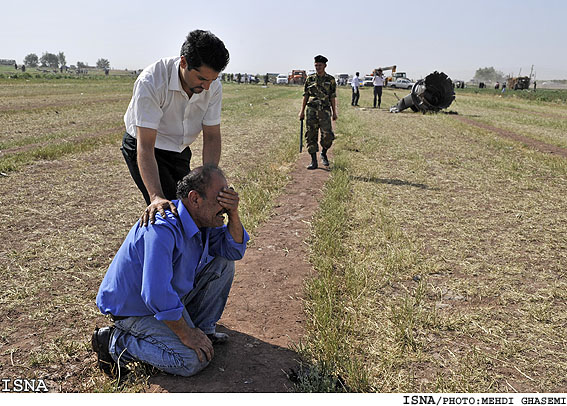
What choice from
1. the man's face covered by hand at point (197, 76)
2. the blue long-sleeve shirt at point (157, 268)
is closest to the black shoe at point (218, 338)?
the blue long-sleeve shirt at point (157, 268)

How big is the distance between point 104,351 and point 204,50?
6.26ft

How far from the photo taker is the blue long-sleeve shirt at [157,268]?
2.46m

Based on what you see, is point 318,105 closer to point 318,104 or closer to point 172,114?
point 318,104

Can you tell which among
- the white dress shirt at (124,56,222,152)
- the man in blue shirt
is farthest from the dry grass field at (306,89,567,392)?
the white dress shirt at (124,56,222,152)

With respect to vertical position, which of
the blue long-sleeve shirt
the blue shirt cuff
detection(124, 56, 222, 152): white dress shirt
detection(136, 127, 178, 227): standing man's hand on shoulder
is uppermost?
detection(124, 56, 222, 152): white dress shirt

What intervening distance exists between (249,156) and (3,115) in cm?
1040

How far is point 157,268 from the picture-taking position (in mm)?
2459

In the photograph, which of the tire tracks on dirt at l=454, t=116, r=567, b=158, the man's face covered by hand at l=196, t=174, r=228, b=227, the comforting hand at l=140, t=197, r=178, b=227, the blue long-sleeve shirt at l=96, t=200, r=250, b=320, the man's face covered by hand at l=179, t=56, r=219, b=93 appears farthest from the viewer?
the tire tracks on dirt at l=454, t=116, r=567, b=158

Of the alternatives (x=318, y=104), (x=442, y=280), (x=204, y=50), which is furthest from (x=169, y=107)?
(x=318, y=104)

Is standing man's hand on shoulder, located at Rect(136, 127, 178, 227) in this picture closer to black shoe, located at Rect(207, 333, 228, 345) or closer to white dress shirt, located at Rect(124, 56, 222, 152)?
white dress shirt, located at Rect(124, 56, 222, 152)

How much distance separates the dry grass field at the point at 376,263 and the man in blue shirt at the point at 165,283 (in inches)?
9.1

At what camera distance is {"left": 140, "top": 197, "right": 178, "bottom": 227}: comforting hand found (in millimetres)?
2592

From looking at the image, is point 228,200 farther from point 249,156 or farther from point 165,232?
point 249,156

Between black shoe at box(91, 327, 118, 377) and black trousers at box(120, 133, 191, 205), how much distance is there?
105cm
